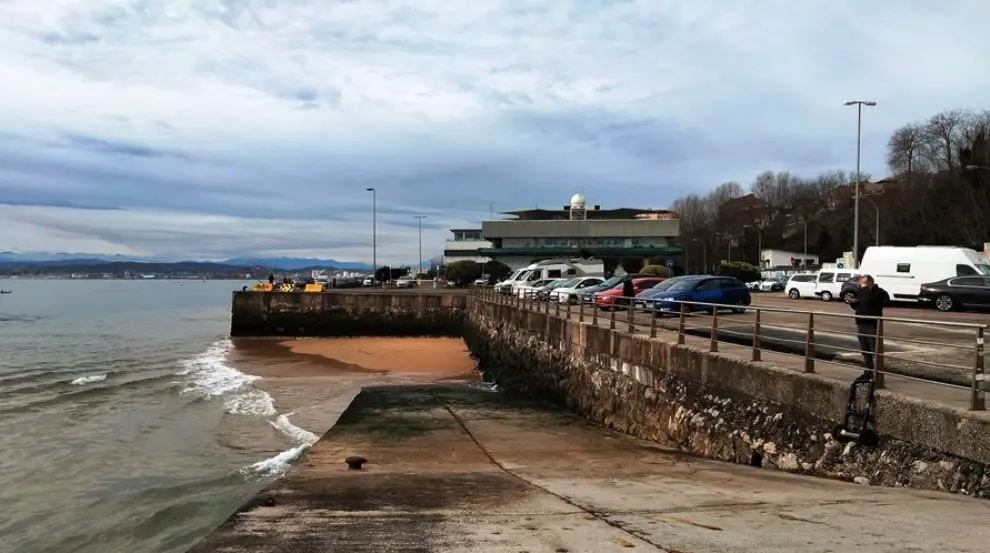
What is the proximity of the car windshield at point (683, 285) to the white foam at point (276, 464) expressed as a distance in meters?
14.0

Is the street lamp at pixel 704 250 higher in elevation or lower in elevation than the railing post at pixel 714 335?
higher

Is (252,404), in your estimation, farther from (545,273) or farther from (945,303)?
(545,273)

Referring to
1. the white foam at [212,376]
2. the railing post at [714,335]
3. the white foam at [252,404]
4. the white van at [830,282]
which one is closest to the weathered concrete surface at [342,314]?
the white foam at [212,376]

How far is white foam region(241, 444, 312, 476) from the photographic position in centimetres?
1246

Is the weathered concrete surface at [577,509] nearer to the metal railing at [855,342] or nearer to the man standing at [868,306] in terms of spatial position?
the metal railing at [855,342]

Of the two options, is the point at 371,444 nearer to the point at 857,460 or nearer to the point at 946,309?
the point at 857,460

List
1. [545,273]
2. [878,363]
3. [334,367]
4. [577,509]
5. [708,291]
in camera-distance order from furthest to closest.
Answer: [545,273] → [334,367] → [708,291] → [878,363] → [577,509]

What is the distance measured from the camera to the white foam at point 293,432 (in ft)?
50.6

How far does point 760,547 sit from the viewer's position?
4.94 meters

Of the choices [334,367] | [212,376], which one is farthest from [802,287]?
[212,376]

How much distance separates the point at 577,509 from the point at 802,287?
35.5 meters

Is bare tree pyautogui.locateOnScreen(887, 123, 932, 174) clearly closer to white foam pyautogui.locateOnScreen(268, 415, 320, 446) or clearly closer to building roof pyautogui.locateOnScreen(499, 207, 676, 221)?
building roof pyautogui.locateOnScreen(499, 207, 676, 221)

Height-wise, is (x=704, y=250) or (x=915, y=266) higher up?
(x=704, y=250)

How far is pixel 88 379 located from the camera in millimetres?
25984
